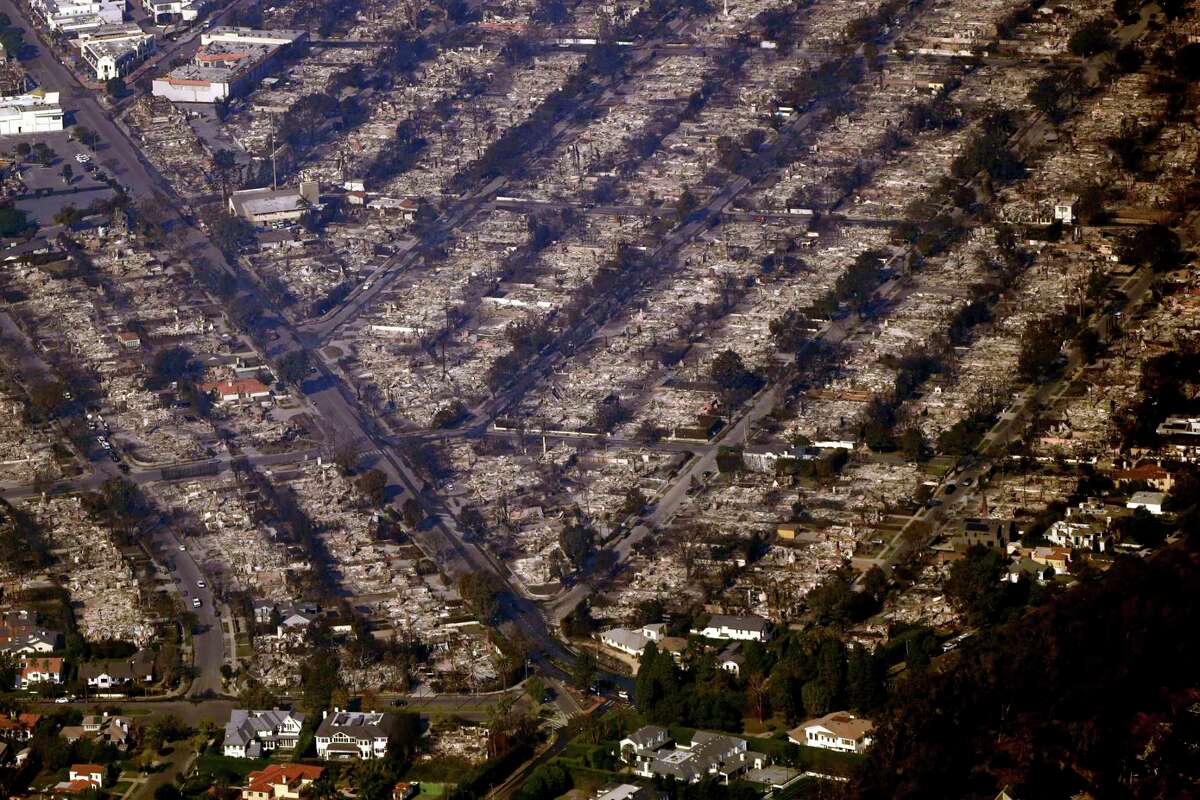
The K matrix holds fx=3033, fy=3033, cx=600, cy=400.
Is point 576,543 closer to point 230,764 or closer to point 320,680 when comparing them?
point 320,680

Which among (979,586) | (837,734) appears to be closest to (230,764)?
(837,734)

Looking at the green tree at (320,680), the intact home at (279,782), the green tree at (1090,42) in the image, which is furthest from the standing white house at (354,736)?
the green tree at (1090,42)

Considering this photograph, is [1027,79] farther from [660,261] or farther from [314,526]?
[314,526]

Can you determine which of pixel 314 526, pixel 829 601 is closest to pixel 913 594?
pixel 829 601

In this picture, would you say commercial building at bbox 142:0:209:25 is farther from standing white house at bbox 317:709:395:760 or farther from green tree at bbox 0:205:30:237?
standing white house at bbox 317:709:395:760

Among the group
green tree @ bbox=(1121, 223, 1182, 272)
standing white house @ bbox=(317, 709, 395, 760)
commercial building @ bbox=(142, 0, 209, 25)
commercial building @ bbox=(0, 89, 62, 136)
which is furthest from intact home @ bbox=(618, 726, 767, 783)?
commercial building @ bbox=(142, 0, 209, 25)

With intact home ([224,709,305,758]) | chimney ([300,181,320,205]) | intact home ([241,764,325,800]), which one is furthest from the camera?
chimney ([300,181,320,205])
